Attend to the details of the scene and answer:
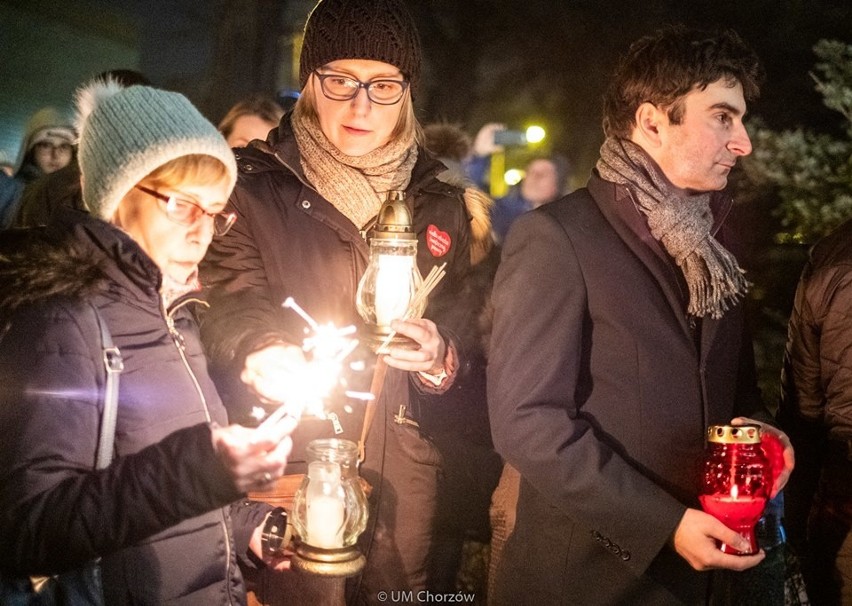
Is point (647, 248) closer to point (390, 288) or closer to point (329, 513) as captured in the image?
point (390, 288)

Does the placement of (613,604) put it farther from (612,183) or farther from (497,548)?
(612,183)

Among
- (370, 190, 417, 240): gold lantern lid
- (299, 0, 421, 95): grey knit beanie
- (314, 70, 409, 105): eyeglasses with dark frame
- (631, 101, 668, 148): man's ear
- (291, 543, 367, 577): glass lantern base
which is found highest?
(299, 0, 421, 95): grey knit beanie

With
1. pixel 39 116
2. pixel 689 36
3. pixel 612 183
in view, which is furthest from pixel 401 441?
pixel 39 116

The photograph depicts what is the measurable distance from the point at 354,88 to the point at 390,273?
33.5 inches

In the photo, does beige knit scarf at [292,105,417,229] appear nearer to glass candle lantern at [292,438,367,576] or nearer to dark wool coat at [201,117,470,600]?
dark wool coat at [201,117,470,600]

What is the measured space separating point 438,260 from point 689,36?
1.18 metres

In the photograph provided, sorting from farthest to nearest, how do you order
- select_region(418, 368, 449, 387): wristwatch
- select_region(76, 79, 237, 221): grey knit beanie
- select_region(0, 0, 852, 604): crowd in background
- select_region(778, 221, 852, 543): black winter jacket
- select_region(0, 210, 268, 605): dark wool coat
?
select_region(778, 221, 852, 543): black winter jacket, select_region(418, 368, 449, 387): wristwatch, select_region(0, 0, 852, 604): crowd in background, select_region(76, 79, 237, 221): grey knit beanie, select_region(0, 210, 268, 605): dark wool coat

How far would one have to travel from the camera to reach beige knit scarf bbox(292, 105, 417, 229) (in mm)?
3438

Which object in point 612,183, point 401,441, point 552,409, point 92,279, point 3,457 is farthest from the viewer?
point 401,441

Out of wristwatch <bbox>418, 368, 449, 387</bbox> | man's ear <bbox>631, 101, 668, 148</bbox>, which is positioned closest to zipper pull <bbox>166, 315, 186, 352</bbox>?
wristwatch <bbox>418, 368, 449, 387</bbox>

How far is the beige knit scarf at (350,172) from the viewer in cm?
344

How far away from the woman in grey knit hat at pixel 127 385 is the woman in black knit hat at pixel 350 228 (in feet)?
2.03

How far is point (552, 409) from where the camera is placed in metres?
2.93

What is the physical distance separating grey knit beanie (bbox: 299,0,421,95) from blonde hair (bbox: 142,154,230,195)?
106 cm
